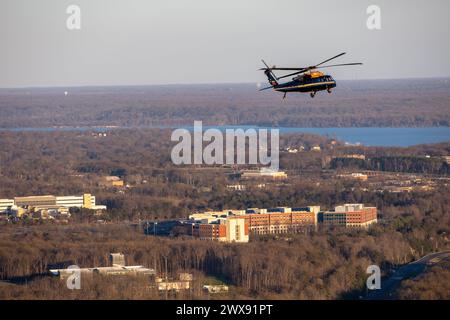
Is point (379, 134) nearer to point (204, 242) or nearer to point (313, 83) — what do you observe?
point (204, 242)

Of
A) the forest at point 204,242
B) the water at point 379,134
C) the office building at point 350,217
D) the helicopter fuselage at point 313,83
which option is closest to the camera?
the helicopter fuselage at point 313,83

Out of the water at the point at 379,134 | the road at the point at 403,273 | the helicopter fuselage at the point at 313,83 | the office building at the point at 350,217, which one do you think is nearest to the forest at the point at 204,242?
the road at the point at 403,273

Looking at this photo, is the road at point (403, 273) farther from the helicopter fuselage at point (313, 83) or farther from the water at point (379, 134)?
the water at point (379, 134)

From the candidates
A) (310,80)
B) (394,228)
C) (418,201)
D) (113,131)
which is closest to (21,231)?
(394,228)

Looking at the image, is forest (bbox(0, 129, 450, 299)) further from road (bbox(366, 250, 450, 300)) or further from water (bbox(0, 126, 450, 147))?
water (bbox(0, 126, 450, 147))

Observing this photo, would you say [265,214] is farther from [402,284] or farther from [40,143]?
[40,143]

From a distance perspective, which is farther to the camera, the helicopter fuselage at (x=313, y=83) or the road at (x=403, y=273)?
the road at (x=403, y=273)

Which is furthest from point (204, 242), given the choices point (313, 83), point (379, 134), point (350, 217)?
point (379, 134)
